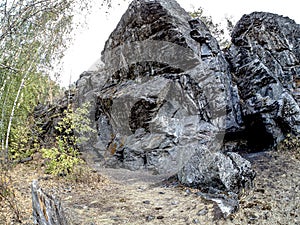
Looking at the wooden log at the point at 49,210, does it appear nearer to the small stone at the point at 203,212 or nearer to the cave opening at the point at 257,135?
the small stone at the point at 203,212

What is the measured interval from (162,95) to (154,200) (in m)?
3.86

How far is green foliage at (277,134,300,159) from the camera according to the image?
6.38 meters

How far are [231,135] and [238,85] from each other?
1.99 metres

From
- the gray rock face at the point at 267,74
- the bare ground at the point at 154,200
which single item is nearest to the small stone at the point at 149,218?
the bare ground at the point at 154,200

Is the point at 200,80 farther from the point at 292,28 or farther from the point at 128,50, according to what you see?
the point at 292,28

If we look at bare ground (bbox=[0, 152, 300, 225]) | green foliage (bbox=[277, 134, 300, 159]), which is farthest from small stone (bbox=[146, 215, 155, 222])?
green foliage (bbox=[277, 134, 300, 159])

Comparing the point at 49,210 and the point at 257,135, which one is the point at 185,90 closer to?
the point at 257,135

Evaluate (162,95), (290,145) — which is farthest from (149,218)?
(290,145)

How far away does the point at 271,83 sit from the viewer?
7703 mm

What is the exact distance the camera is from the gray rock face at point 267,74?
23.0 feet

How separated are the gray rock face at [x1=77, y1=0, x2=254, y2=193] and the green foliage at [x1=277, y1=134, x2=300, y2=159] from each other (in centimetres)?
133

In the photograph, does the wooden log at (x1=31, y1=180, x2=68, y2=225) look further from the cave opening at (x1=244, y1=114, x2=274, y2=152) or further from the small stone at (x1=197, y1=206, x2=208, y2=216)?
the cave opening at (x1=244, y1=114, x2=274, y2=152)

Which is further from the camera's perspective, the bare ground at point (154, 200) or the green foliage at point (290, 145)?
the green foliage at point (290, 145)

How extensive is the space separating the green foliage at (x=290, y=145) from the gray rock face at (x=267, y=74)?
18cm
